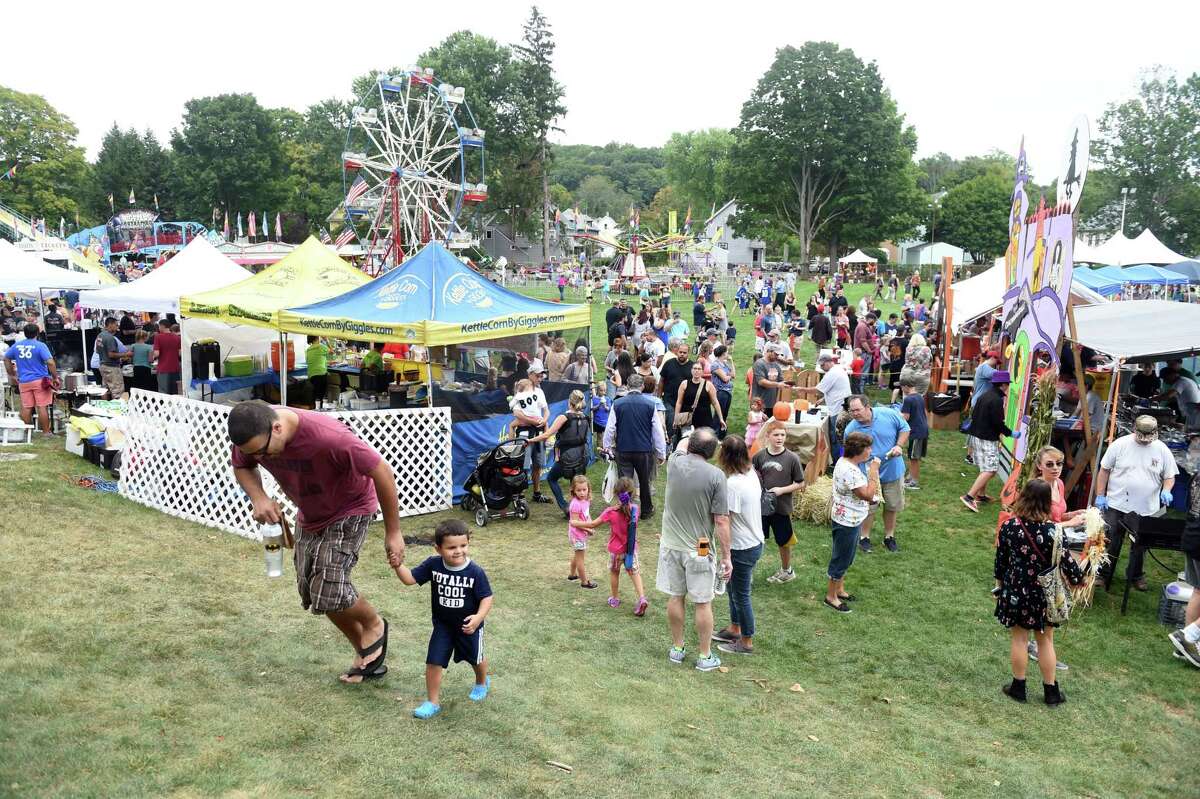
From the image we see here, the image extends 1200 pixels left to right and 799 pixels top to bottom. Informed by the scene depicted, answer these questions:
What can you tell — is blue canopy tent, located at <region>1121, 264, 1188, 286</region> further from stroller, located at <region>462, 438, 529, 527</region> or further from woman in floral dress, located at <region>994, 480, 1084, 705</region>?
woman in floral dress, located at <region>994, 480, 1084, 705</region>

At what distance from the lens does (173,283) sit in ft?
47.8

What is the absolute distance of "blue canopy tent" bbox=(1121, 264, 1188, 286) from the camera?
25047 mm

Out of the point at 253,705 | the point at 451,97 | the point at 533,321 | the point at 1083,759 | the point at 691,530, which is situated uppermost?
the point at 451,97

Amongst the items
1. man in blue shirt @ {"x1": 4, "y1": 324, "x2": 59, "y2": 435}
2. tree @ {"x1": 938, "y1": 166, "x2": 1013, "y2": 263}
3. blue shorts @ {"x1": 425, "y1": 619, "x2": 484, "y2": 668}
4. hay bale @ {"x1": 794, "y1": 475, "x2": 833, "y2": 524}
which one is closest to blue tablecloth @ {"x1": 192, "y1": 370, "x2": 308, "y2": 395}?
man in blue shirt @ {"x1": 4, "y1": 324, "x2": 59, "y2": 435}

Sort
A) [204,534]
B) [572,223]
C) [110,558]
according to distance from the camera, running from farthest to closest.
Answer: [572,223]
[204,534]
[110,558]

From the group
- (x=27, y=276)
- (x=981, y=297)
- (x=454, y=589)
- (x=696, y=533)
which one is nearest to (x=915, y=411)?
(x=696, y=533)

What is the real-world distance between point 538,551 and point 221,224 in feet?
242

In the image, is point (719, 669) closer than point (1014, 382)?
Yes

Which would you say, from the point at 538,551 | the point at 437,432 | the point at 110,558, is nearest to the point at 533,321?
the point at 437,432

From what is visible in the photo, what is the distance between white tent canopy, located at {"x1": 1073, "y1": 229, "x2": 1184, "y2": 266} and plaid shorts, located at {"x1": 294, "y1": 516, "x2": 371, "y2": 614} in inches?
1115

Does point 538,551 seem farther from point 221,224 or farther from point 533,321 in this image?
point 221,224

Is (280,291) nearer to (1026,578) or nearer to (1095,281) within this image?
(1026,578)

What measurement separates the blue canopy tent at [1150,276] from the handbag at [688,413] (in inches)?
769

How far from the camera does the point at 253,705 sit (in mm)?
4543
